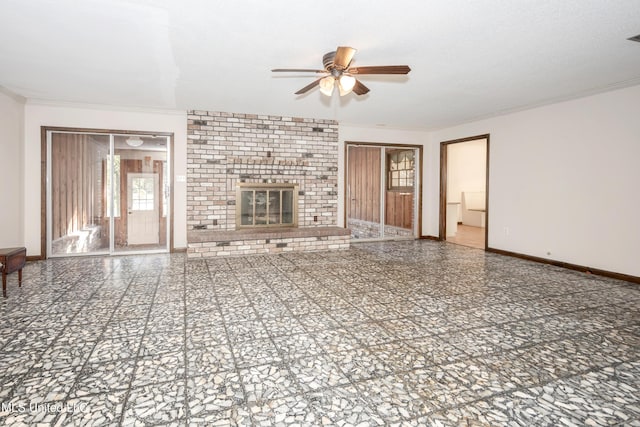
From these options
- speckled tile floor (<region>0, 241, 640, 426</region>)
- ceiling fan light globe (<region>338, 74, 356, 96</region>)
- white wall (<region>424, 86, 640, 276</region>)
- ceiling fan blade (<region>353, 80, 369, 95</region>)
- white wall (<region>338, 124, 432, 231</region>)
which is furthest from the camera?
white wall (<region>338, 124, 432, 231</region>)

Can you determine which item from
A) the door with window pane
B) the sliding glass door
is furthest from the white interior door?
the door with window pane

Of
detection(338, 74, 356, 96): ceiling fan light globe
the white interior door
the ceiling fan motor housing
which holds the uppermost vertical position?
the ceiling fan motor housing

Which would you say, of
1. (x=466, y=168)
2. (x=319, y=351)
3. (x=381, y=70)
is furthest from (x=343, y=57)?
(x=466, y=168)

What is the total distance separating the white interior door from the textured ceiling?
131 centimetres

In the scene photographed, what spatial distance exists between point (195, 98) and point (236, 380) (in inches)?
162

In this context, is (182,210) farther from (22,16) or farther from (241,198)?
(22,16)

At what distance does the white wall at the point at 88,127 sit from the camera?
5020 mm

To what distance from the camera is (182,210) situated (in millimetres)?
5723

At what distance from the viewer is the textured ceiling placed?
8.05 feet

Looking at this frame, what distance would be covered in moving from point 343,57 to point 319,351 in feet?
7.49

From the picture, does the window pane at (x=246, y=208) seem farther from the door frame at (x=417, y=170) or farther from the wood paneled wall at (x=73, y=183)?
the wood paneled wall at (x=73, y=183)

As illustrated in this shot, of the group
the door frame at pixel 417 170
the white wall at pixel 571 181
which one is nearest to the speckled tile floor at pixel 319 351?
the white wall at pixel 571 181

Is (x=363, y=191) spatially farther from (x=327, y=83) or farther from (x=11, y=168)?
(x=11, y=168)

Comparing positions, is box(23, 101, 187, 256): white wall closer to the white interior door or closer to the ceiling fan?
the white interior door
